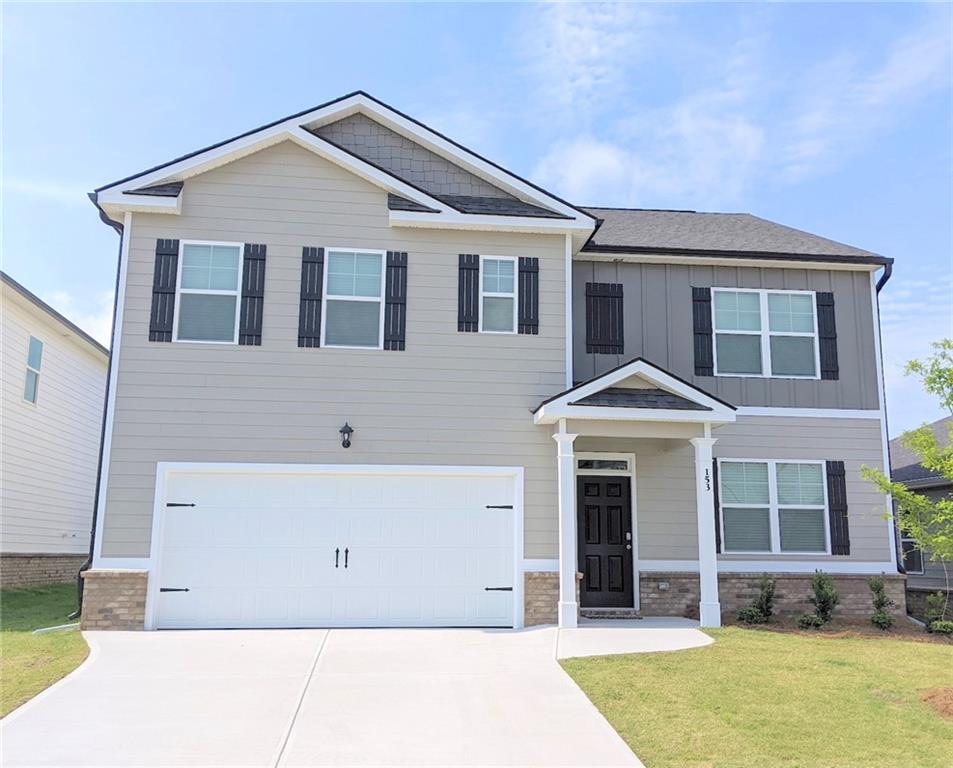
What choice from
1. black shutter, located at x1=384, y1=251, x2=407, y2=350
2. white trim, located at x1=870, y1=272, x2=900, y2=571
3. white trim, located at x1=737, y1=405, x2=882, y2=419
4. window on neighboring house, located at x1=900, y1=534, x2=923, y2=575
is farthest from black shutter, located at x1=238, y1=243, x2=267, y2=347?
window on neighboring house, located at x1=900, y1=534, x2=923, y2=575

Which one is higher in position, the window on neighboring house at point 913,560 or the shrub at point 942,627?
the window on neighboring house at point 913,560

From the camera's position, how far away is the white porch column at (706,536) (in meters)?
11.3

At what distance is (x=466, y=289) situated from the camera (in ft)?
40.4

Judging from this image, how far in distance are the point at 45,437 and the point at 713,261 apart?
13.6 metres

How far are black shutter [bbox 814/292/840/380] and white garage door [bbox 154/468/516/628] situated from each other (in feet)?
19.2

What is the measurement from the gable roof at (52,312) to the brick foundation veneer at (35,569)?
15.2 feet

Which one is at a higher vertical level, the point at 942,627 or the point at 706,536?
the point at 706,536

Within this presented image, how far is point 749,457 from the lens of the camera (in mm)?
13242

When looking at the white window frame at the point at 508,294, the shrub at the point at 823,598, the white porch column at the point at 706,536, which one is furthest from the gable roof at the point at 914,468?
the white window frame at the point at 508,294

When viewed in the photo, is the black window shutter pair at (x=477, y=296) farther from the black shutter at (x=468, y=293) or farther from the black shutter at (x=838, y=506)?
the black shutter at (x=838, y=506)

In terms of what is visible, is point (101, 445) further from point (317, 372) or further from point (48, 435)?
point (48, 435)

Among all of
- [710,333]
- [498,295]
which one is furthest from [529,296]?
[710,333]

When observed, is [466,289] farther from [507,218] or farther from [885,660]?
[885,660]

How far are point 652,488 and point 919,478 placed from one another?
8.28 meters
